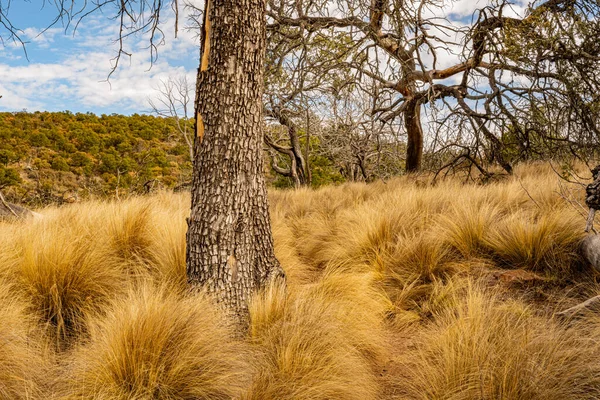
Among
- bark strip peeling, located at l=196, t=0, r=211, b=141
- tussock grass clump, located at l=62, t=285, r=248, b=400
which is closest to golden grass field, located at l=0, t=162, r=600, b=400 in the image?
tussock grass clump, located at l=62, t=285, r=248, b=400

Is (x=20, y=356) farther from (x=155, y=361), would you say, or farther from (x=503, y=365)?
(x=503, y=365)

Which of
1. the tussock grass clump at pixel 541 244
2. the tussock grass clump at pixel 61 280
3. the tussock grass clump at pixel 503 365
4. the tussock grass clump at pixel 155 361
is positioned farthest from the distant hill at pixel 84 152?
the tussock grass clump at pixel 503 365

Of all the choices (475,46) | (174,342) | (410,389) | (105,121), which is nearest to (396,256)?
(410,389)

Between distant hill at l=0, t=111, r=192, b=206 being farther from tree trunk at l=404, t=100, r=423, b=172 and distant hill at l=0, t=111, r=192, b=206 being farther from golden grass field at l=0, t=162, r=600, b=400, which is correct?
golden grass field at l=0, t=162, r=600, b=400

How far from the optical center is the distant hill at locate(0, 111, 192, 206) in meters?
18.7

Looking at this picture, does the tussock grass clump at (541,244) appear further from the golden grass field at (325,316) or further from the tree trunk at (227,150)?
the tree trunk at (227,150)

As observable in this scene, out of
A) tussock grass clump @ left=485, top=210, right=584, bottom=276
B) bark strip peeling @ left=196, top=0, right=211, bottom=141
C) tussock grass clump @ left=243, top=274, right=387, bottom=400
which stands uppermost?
bark strip peeling @ left=196, top=0, right=211, bottom=141

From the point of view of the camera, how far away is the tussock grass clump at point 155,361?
1675mm

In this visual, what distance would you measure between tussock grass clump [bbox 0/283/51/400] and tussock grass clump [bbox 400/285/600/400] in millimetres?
1778

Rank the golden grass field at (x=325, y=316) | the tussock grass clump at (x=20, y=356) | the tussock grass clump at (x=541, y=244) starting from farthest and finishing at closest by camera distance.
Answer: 1. the tussock grass clump at (x=541, y=244)
2. the golden grass field at (x=325, y=316)
3. the tussock grass clump at (x=20, y=356)

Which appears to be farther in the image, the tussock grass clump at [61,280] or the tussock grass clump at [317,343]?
the tussock grass clump at [61,280]

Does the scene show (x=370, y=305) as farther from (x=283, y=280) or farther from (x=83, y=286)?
(x=83, y=286)

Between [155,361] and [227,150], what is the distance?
129 cm

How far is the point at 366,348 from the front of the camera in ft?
8.12
